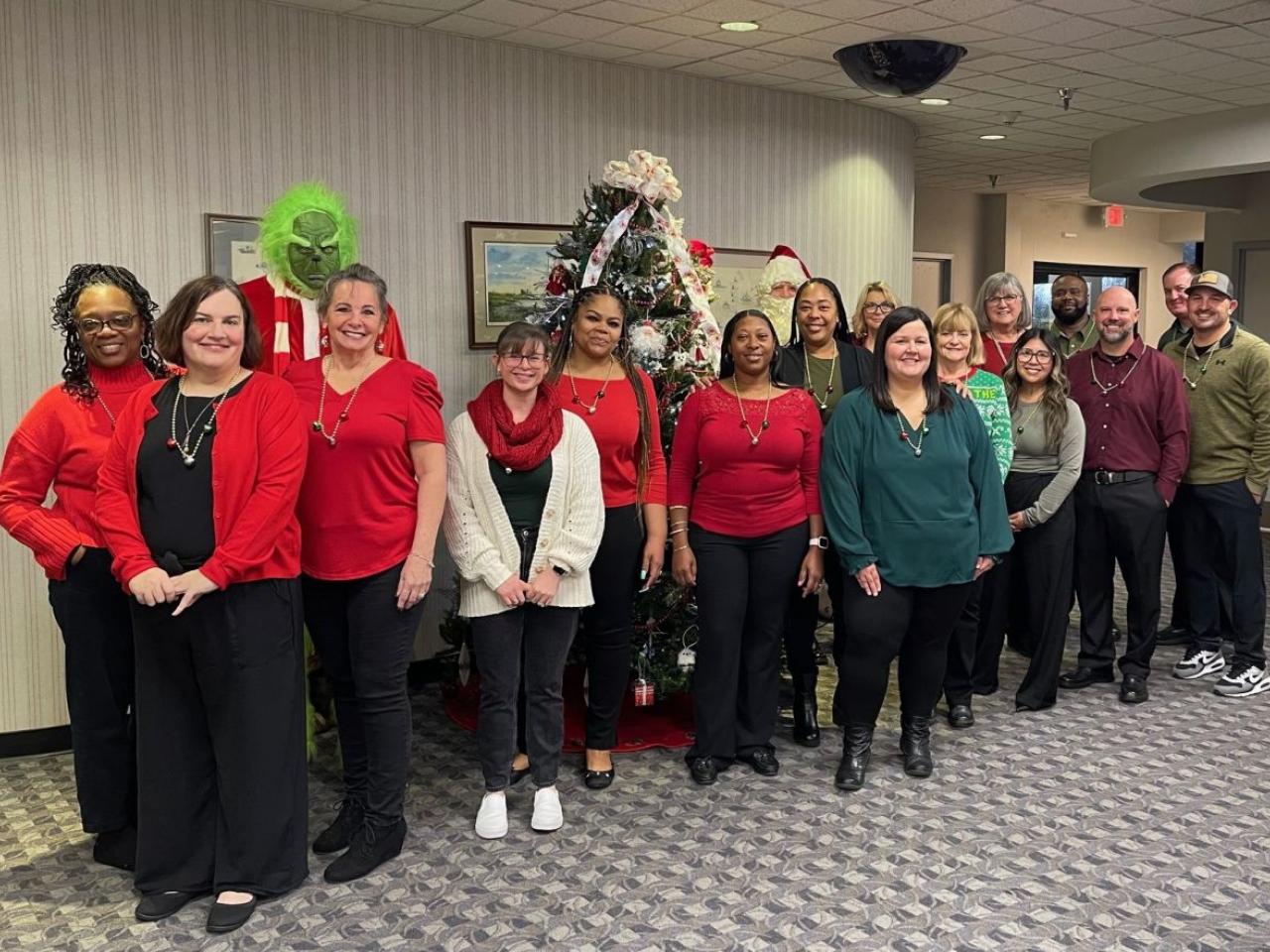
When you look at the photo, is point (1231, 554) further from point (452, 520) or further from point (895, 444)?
point (452, 520)

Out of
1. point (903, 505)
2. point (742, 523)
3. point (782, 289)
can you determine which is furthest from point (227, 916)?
point (782, 289)

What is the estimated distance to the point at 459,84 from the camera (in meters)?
5.14

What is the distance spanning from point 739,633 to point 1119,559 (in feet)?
6.28

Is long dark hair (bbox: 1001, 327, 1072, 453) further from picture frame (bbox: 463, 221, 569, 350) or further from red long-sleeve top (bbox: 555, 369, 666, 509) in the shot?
picture frame (bbox: 463, 221, 569, 350)

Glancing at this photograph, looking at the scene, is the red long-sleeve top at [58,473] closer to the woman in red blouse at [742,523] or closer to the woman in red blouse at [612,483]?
the woman in red blouse at [612,483]

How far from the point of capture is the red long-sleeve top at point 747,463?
3.71 metres

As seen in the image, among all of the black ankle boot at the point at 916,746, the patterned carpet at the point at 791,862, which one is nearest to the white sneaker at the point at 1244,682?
the patterned carpet at the point at 791,862

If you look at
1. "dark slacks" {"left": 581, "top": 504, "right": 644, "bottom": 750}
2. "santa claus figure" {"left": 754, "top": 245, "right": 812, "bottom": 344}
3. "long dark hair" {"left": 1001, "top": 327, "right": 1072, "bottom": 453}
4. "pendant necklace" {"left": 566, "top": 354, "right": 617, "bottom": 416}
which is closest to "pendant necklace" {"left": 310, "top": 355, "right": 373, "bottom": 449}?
"pendant necklace" {"left": 566, "top": 354, "right": 617, "bottom": 416}

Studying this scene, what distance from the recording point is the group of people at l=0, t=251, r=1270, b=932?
2840 millimetres

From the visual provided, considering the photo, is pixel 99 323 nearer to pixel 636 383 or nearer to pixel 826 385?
pixel 636 383

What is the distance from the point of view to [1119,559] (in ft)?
15.7

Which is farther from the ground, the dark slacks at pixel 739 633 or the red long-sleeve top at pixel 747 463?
the red long-sleeve top at pixel 747 463

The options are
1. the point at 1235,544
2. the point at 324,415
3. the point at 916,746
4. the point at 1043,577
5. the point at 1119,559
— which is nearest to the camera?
the point at 324,415

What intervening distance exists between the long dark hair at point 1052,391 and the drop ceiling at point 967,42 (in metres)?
1.44
